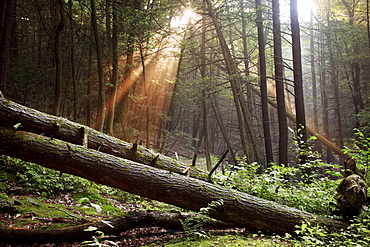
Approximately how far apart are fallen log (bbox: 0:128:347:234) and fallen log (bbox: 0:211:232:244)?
426mm

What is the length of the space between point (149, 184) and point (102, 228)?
3.61 feet

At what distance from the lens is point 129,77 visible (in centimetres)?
1398

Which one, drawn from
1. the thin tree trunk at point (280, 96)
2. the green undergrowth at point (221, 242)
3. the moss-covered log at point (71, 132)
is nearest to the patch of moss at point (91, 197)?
the moss-covered log at point (71, 132)

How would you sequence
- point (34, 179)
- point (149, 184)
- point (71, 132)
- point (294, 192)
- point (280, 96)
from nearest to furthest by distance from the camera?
point (149, 184), point (71, 132), point (294, 192), point (34, 179), point (280, 96)

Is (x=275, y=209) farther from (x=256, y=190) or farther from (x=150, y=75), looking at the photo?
(x=150, y=75)

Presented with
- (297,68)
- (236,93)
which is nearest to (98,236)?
(297,68)

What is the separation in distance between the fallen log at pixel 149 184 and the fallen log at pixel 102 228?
0.43 meters

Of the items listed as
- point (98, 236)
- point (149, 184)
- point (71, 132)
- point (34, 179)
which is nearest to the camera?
point (98, 236)

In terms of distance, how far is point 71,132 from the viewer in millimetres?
5695

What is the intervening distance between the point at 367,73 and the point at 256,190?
64.7 ft

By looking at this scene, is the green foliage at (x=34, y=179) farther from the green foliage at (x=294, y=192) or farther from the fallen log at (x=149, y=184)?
the green foliage at (x=294, y=192)

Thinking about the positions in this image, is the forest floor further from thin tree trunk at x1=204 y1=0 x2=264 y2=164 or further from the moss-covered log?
thin tree trunk at x1=204 y1=0 x2=264 y2=164

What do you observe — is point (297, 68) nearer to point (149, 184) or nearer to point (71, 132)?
point (149, 184)

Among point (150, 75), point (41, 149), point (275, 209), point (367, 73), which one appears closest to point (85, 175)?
point (41, 149)
